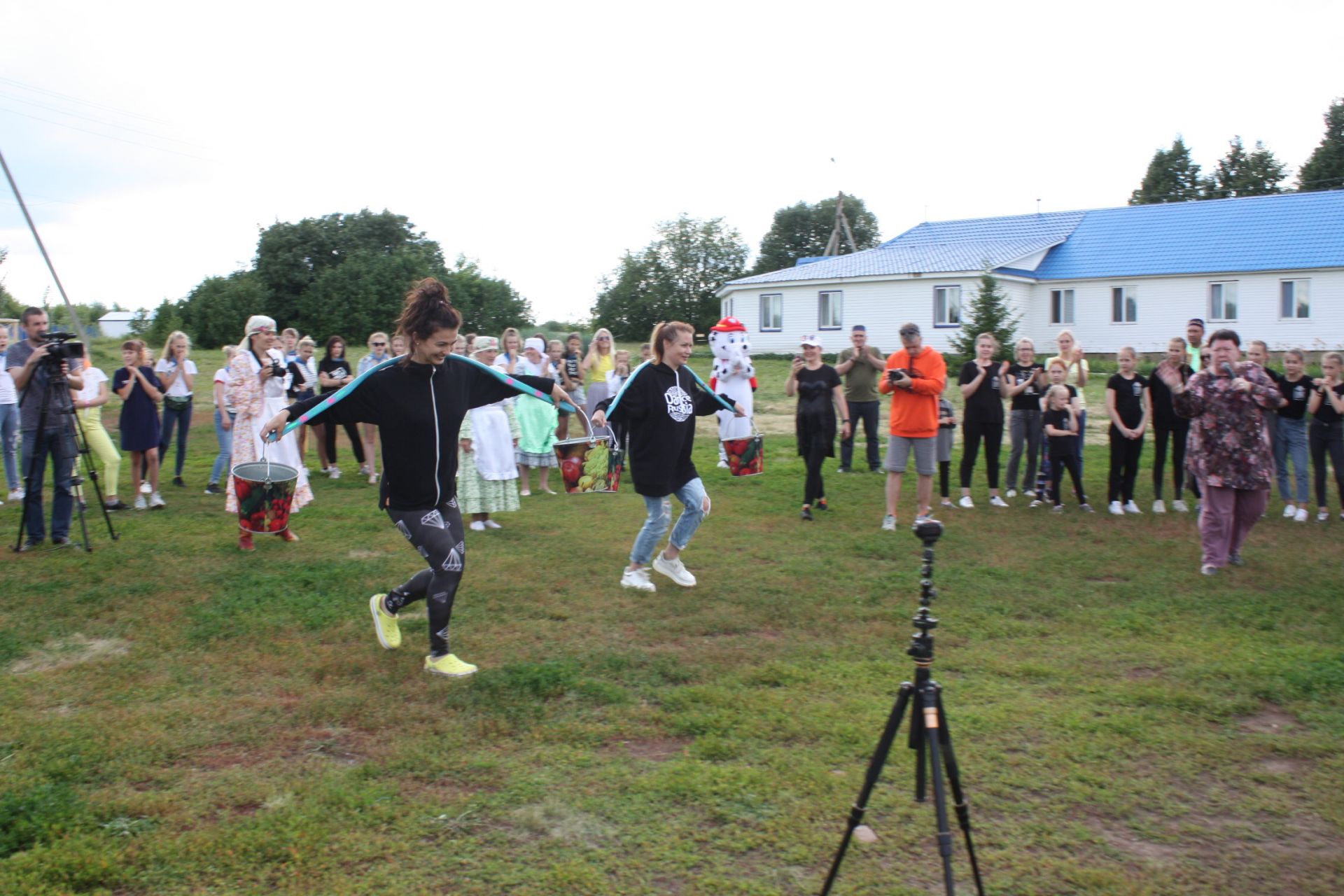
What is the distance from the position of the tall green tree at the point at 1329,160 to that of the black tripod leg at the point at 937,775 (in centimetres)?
6146

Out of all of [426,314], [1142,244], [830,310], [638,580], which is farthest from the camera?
[830,310]

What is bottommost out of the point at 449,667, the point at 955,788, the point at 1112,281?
the point at 449,667

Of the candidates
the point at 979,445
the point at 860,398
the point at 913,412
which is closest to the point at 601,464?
the point at 913,412

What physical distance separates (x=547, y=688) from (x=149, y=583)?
4.02m

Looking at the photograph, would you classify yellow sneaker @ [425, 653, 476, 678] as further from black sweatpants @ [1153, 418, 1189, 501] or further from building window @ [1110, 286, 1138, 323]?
building window @ [1110, 286, 1138, 323]

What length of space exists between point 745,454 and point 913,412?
1778 millimetres

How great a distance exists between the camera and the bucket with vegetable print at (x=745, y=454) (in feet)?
33.2

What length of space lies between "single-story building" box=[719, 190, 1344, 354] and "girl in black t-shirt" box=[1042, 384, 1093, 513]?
20150mm

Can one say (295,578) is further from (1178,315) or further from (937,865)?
(1178,315)

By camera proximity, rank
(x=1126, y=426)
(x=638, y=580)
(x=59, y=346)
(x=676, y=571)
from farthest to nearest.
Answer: (x=1126, y=426) → (x=59, y=346) → (x=676, y=571) → (x=638, y=580)

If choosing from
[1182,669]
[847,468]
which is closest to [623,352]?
[847,468]

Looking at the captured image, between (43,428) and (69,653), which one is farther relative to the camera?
(43,428)

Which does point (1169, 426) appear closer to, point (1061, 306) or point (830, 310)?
point (1061, 306)

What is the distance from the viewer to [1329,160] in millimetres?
53062
